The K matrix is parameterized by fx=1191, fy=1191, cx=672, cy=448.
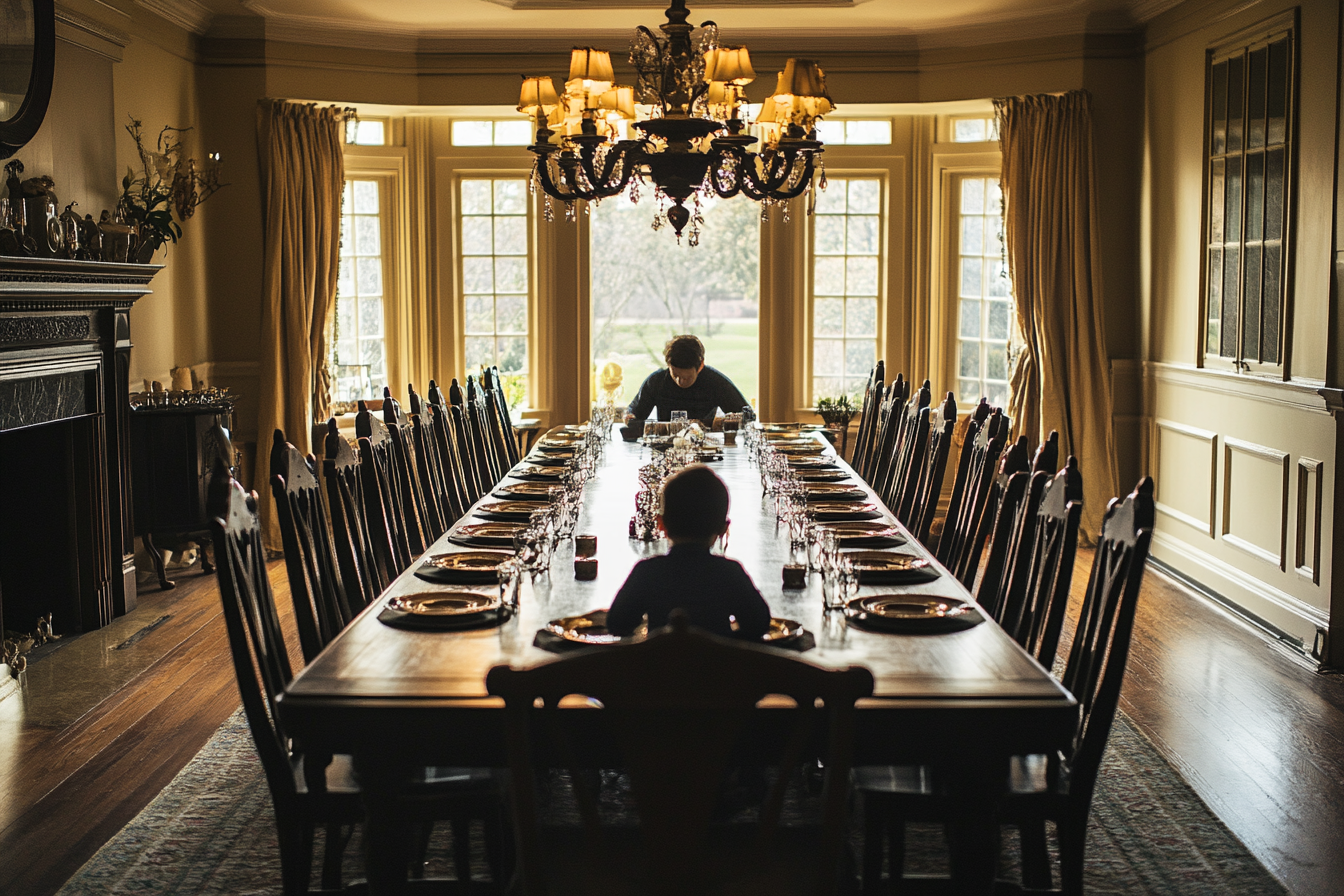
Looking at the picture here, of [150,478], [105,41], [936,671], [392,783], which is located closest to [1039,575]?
[936,671]

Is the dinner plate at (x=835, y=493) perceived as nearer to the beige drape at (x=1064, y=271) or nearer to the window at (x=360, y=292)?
the beige drape at (x=1064, y=271)

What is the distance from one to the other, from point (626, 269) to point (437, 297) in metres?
6.04

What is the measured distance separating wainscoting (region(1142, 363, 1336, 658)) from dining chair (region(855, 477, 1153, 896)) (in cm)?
279

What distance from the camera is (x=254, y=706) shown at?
226cm

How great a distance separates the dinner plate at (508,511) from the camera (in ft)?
12.6

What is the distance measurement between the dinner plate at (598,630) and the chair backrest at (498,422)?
145 inches

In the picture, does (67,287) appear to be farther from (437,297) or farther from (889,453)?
(889,453)

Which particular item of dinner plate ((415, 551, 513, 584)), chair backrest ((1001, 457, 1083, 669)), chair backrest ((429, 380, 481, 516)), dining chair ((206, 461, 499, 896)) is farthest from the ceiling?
dining chair ((206, 461, 499, 896))

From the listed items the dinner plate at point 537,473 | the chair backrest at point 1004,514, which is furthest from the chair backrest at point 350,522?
the chair backrest at point 1004,514

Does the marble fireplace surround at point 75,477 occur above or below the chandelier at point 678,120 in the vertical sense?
below

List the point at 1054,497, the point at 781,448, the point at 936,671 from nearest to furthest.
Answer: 1. the point at 936,671
2. the point at 1054,497
3. the point at 781,448

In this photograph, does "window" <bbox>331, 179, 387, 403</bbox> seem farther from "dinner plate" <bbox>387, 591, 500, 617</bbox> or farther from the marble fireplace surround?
"dinner plate" <bbox>387, 591, 500, 617</bbox>

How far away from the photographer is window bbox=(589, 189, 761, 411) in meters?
13.5

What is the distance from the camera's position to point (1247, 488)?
18.0 feet
